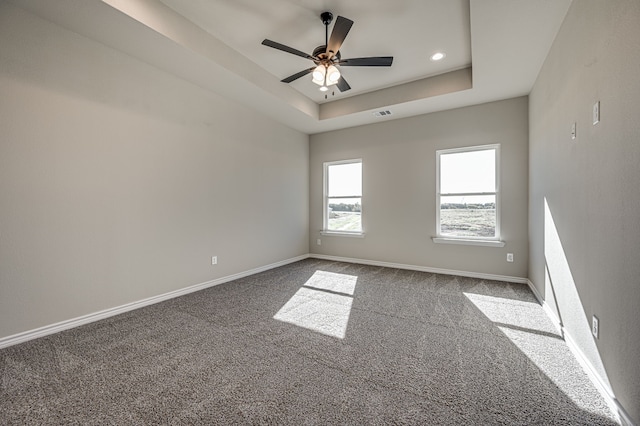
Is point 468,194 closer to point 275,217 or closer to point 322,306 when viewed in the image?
point 322,306

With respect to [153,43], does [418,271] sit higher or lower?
lower

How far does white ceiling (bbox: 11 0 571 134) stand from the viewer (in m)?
2.39

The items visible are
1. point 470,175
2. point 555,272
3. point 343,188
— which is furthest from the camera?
point 343,188

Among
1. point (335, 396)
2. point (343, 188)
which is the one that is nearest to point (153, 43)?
point (335, 396)

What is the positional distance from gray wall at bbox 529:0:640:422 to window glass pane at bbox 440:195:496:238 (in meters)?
1.49

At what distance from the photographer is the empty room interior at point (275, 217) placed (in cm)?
159

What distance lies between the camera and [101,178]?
2.74 meters

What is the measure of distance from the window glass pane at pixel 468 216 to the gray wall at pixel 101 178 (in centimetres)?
342

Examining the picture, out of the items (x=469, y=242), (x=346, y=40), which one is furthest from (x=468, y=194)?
(x=346, y=40)

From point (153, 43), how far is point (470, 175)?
4609mm

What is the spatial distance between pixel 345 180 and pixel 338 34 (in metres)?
3.34

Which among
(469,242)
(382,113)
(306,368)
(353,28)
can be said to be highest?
(353,28)

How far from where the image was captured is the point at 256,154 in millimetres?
4613

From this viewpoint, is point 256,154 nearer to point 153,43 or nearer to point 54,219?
point 153,43
